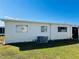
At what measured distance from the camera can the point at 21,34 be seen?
52.2 feet

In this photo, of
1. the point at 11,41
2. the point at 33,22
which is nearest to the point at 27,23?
the point at 33,22

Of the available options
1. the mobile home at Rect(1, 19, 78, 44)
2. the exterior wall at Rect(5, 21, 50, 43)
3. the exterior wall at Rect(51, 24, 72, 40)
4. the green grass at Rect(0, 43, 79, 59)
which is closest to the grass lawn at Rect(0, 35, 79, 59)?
the green grass at Rect(0, 43, 79, 59)

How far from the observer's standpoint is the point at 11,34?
49.3 feet

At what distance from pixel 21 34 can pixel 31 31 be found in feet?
4.95

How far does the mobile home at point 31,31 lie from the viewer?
14.9 meters

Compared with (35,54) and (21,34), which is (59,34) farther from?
(35,54)

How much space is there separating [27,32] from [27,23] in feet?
3.87

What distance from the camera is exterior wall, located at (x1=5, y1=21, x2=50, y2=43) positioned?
48.5ft

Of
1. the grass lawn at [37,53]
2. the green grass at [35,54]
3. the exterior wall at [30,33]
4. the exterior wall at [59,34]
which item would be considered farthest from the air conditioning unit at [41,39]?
the green grass at [35,54]

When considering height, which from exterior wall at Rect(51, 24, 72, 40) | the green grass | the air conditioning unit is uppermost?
exterior wall at Rect(51, 24, 72, 40)

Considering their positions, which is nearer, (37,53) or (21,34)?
(37,53)

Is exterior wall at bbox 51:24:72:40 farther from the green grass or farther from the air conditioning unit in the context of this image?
the green grass

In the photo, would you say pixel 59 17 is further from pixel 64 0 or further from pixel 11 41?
pixel 11 41

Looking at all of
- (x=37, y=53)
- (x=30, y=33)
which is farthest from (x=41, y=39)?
(x=37, y=53)
